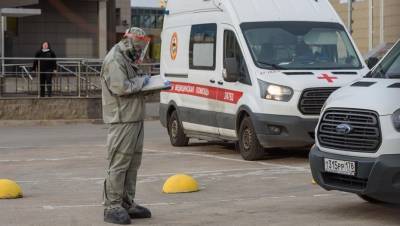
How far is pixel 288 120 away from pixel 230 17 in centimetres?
227

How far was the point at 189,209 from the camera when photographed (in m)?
9.48

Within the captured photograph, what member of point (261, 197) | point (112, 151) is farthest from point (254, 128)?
point (112, 151)

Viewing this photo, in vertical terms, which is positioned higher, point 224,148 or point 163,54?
point 163,54

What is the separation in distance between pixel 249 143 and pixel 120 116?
5701 mm

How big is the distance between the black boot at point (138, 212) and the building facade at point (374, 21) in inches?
1755

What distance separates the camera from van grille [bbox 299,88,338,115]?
1295 centimetres

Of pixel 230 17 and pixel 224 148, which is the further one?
pixel 224 148

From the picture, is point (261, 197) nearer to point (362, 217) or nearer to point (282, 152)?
point (362, 217)

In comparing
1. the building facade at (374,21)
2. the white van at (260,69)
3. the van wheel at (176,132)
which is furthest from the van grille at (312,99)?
the building facade at (374,21)

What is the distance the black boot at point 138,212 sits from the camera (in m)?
8.66

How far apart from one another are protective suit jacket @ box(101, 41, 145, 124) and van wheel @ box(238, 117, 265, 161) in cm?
531

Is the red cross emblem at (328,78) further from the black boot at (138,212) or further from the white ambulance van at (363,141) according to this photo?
the black boot at (138,212)

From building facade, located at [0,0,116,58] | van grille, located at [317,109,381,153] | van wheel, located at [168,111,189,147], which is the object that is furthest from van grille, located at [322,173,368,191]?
building facade, located at [0,0,116,58]

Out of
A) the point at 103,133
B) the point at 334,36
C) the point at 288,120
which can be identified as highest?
the point at 334,36
